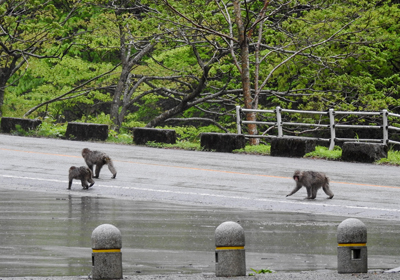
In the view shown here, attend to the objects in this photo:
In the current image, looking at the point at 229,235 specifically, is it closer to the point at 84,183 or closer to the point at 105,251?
the point at 105,251

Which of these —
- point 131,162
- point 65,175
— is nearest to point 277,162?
point 131,162

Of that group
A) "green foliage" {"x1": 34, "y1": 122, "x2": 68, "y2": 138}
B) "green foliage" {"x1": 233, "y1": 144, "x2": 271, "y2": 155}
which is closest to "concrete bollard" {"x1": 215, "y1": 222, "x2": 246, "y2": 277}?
"green foliage" {"x1": 233, "y1": 144, "x2": 271, "y2": 155}

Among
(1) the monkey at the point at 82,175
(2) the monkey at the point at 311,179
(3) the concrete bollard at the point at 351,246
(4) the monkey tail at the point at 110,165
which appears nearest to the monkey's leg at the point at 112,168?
(4) the monkey tail at the point at 110,165

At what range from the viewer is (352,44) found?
3045 cm

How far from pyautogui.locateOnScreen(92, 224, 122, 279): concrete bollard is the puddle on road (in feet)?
1.35

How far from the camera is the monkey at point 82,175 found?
523 inches

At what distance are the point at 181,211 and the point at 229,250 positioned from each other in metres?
4.68

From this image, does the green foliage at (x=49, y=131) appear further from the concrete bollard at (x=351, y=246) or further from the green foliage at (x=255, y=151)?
the concrete bollard at (x=351, y=246)

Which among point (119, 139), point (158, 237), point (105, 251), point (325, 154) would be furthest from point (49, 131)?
point (105, 251)

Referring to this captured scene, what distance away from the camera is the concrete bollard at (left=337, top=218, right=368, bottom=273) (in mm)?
6852

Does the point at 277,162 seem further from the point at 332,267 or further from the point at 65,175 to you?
the point at 332,267

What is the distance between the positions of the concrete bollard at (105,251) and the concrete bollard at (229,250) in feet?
3.24

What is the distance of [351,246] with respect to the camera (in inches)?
271

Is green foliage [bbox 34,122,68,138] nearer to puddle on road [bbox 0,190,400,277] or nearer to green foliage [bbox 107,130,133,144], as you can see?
green foliage [bbox 107,130,133,144]
